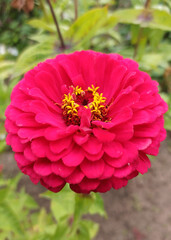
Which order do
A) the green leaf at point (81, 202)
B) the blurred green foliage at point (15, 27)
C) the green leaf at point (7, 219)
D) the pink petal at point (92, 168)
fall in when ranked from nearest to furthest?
the pink petal at point (92, 168) → the green leaf at point (81, 202) → the green leaf at point (7, 219) → the blurred green foliage at point (15, 27)

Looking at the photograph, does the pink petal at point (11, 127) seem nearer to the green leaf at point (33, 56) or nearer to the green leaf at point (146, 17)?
the green leaf at point (33, 56)

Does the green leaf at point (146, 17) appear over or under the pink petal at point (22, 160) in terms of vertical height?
over

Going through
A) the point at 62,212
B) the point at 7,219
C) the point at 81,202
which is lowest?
the point at 62,212

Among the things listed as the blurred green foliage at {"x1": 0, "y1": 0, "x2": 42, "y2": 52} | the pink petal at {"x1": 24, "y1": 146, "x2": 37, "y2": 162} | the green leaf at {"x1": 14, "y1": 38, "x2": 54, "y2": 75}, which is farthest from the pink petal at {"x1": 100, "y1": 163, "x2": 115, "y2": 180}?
the blurred green foliage at {"x1": 0, "y1": 0, "x2": 42, "y2": 52}

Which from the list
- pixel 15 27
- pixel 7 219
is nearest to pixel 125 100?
pixel 7 219

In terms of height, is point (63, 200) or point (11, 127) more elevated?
point (11, 127)

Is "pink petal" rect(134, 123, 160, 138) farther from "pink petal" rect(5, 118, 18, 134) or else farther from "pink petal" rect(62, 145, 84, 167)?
"pink petal" rect(5, 118, 18, 134)

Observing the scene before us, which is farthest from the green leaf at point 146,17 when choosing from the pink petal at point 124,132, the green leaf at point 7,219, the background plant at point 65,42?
the green leaf at point 7,219

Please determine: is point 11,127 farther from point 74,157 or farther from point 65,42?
point 65,42
